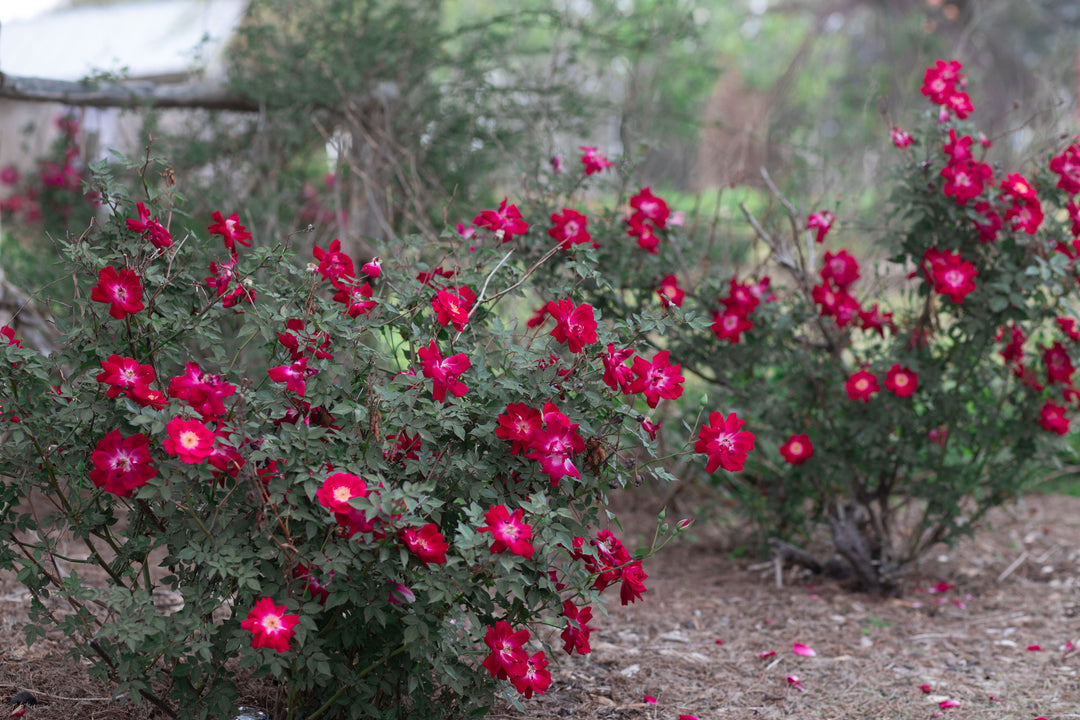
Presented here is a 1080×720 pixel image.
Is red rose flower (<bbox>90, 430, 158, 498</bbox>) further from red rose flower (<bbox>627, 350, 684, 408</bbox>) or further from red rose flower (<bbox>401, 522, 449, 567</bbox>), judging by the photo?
red rose flower (<bbox>627, 350, 684, 408</bbox>)

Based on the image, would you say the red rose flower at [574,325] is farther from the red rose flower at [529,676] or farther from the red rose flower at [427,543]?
the red rose flower at [529,676]

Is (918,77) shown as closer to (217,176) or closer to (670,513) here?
(670,513)

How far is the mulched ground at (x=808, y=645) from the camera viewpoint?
2135mm

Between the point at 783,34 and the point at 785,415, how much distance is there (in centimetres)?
1529

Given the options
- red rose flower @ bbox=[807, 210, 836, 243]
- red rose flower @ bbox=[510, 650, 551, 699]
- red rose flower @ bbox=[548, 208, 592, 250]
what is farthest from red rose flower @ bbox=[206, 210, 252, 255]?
red rose flower @ bbox=[807, 210, 836, 243]

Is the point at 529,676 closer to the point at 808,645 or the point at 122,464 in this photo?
the point at 122,464

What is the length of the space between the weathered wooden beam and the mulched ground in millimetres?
1891

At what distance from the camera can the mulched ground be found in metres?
2.13

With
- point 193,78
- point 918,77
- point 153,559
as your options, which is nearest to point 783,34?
point 918,77

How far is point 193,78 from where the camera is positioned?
4.68 m

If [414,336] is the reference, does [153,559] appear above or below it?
below

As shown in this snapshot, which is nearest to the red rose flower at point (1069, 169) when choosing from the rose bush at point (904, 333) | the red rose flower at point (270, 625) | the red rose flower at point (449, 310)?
the rose bush at point (904, 333)

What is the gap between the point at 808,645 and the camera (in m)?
2.64

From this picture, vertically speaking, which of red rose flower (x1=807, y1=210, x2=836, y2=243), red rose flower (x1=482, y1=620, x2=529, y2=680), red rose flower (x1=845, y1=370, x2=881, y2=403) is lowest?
red rose flower (x1=482, y1=620, x2=529, y2=680)
